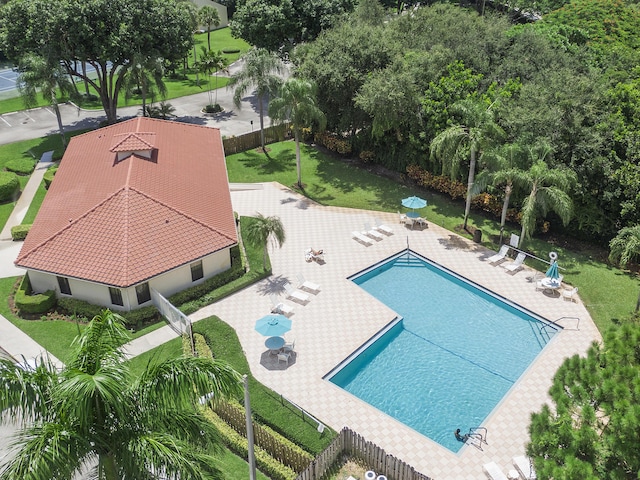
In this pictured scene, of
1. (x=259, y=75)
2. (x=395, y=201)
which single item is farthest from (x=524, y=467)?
(x=259, y=75)

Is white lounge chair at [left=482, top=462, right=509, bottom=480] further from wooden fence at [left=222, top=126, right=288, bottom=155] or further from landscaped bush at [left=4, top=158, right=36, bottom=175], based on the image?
landscaped bush at [left=4, top=158, right=36, bottom=175]

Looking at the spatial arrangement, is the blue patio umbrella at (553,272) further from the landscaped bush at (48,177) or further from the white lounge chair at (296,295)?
the landscaped bush at (48,177)

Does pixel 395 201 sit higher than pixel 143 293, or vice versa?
pixel 395 201

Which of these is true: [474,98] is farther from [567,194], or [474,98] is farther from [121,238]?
[121,238]

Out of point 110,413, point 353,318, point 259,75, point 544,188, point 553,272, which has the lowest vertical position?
point 353,318

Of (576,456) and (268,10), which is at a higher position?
(268,10)

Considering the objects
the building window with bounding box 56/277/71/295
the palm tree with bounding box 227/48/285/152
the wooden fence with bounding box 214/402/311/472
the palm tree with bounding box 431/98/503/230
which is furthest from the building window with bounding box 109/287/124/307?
the palm tree with bounding box 227/48/285/152

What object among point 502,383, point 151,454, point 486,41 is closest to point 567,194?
point 502,383

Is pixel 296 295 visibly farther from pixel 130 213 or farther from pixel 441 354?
pixel 130 213

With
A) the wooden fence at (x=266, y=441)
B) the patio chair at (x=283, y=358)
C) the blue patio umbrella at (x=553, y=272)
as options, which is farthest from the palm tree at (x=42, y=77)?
the blue patio umbrella at (x=553, y=272)
